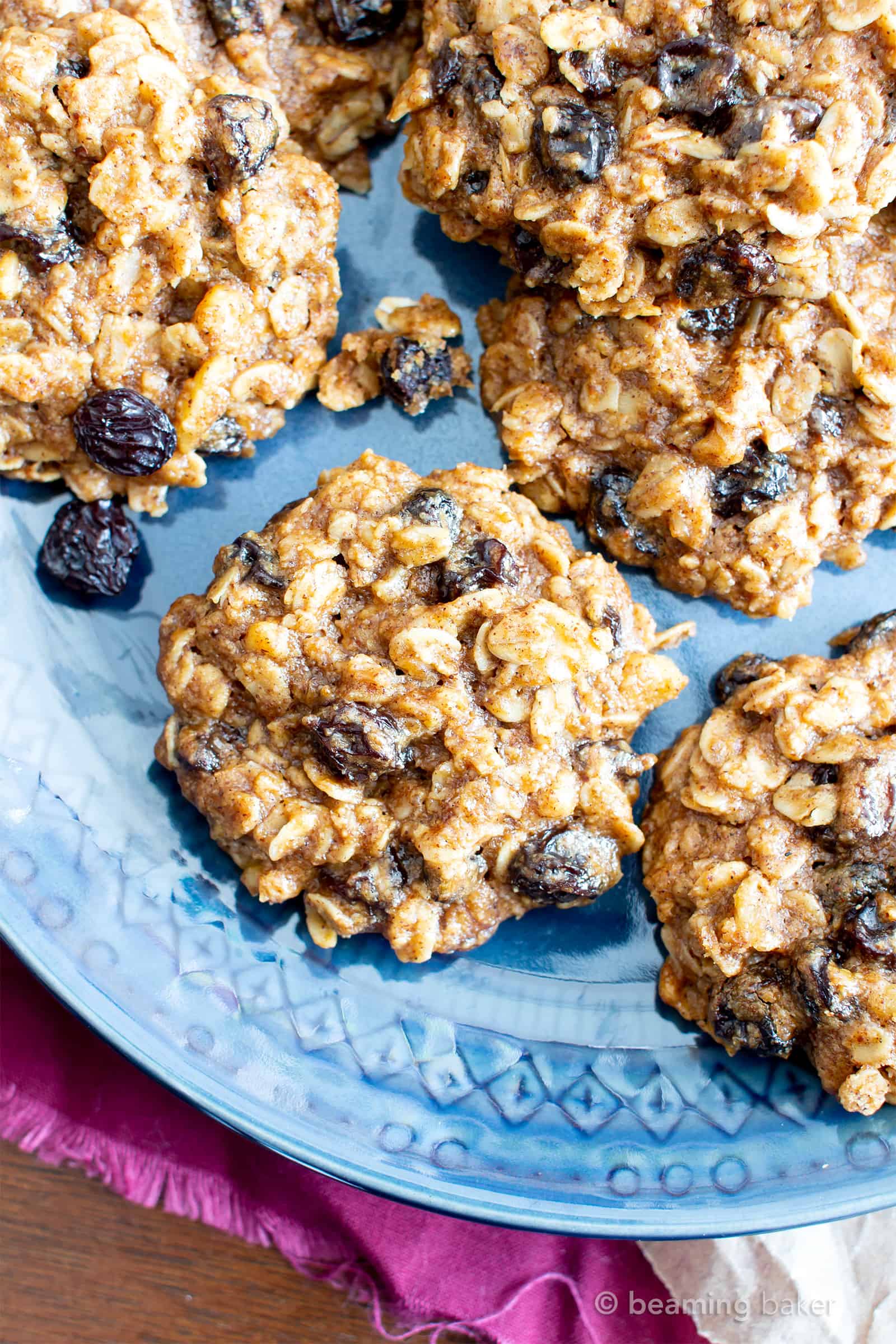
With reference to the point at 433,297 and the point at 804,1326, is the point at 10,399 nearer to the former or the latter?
the point at 433,297

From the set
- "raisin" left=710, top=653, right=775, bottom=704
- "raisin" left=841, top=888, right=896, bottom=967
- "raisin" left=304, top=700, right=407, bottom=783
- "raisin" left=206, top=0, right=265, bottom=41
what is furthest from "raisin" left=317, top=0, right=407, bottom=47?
"raisin" left=841, top=888, right=896, bottom=967

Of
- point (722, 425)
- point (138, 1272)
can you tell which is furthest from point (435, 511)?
point (138, 1272)

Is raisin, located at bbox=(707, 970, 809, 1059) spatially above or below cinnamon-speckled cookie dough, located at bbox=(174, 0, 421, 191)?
below

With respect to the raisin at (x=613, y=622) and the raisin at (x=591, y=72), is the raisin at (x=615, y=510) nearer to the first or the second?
the raisin at (x=613, y=622)

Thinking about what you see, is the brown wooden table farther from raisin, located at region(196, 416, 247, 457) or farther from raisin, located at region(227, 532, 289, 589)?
raisin, located at region(196, 416, 247, 457)

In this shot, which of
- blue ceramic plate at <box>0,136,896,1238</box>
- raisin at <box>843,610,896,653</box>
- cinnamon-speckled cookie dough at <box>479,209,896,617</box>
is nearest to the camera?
blue ceramic plate at <box>0,136,896,1238</box>

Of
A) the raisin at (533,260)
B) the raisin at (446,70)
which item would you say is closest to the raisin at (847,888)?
the raisin at (533,260)
